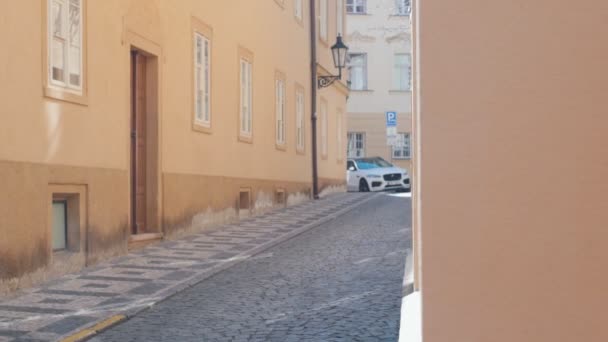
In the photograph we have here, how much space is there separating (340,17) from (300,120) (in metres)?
8.10

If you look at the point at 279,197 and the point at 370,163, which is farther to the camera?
the point at 370,163

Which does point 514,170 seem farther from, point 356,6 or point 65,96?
point 356,6

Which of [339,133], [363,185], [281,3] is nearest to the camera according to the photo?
[281,3]

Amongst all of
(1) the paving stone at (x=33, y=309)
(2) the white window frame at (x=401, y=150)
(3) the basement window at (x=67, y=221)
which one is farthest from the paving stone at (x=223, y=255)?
(2) the white window frame at (x=401, y=150)

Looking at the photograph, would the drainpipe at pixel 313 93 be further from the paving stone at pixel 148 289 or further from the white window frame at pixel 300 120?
the paving stone at pixel 148 289

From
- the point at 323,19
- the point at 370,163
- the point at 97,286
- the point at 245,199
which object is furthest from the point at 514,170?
the point at 370,163

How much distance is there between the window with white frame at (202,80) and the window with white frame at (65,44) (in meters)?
4.04

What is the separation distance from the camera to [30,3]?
8.30 m

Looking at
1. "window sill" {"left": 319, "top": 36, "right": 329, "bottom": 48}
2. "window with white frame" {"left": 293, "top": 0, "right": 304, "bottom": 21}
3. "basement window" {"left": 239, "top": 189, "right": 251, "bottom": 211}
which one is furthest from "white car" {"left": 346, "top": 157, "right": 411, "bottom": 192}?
"basement window" {"left": 239, "top": 189, "right": 251, "bottom": 211}

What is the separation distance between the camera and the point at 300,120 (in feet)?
73.9

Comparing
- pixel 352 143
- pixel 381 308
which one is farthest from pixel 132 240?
pixel 352 143

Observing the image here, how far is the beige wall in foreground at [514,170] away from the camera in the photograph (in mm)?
2707

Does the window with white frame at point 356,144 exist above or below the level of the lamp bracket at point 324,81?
below

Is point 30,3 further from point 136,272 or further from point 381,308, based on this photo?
point 381,308
